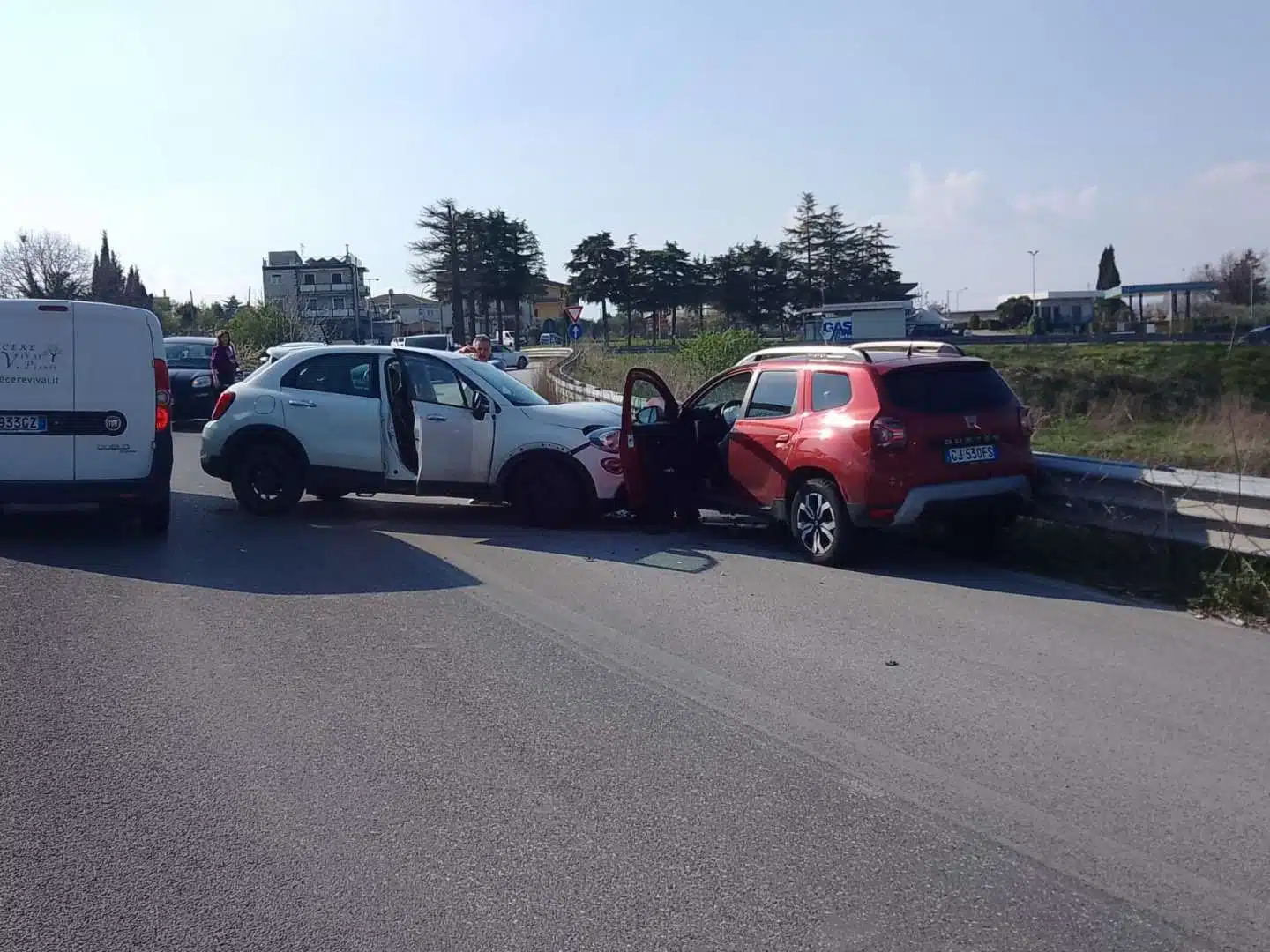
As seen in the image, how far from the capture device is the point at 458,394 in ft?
40.3

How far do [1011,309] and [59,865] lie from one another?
90.0 m

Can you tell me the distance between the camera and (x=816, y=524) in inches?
403

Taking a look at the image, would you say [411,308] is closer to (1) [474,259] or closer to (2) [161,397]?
(1) [474,259]

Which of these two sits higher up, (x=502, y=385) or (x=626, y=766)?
(x=502, y=385)

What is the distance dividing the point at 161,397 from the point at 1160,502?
8453 mm

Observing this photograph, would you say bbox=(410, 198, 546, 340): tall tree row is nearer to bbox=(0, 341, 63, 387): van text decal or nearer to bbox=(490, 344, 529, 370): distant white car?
bbox=(490, 344, 529, 370): distant white car

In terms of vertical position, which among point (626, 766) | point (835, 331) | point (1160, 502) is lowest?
point (626, 766)

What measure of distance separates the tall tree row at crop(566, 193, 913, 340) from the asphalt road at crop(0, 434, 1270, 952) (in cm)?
6211

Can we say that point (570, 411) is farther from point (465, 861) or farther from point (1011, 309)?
point (1011, 309)

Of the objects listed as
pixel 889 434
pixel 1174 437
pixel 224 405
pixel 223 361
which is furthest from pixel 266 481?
pixel 1174 437

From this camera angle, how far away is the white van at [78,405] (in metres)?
10.9


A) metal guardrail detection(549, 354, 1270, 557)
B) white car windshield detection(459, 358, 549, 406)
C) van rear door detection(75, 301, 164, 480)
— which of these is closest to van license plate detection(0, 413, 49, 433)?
van rear door detection(75, 301, 164, 480)

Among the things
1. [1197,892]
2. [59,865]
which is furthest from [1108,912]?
[59,865]

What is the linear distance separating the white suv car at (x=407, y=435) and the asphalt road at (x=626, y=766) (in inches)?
108
